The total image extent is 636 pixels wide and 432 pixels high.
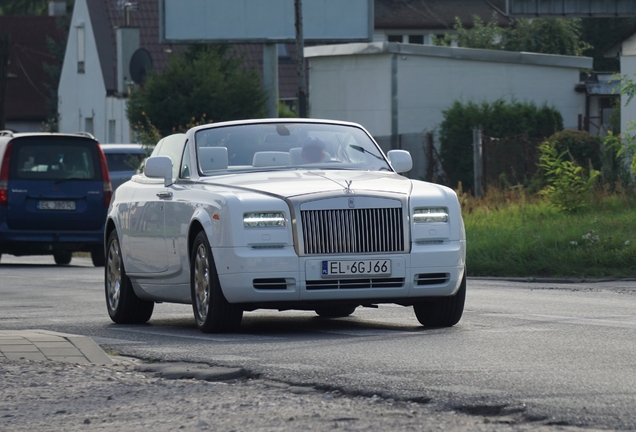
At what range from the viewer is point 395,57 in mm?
37312

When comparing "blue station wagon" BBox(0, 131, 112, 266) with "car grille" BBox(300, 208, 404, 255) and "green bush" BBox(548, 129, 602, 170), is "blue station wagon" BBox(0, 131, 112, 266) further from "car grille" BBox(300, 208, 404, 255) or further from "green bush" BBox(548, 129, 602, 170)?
"car grille" BBox(300, 208, 404, 255)

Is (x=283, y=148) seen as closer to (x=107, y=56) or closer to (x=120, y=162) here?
(x=120, y=162)

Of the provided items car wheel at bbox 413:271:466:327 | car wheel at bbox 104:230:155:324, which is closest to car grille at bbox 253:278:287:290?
car wheel at bbox 413:271:466:327

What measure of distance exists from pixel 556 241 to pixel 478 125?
15.1 metres

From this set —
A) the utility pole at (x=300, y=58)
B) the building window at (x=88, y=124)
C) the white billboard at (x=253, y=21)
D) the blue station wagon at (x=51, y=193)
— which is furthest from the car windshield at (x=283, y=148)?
the building window at (x=88, y=124)

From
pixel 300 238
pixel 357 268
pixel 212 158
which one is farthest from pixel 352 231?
pixel 212 158

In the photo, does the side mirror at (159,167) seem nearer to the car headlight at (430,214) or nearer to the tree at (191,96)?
the car headlight at (430,214)

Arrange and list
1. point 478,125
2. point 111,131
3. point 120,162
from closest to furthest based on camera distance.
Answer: point 120,162
point 478,125
point 111,131

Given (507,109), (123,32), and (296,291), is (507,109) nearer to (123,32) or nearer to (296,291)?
(123,32)

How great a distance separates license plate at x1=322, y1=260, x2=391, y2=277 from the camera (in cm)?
1007

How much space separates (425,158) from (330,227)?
24.1 metres

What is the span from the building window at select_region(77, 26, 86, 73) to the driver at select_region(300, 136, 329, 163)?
48930mm

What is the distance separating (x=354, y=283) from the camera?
33.3 ft

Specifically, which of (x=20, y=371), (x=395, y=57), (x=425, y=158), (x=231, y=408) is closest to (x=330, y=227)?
(x=20, y=371)
